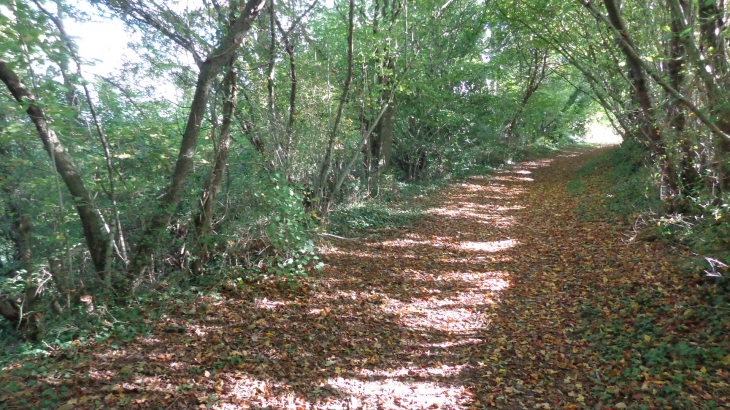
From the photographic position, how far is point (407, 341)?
5391 millimetres

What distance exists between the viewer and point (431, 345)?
5316 mm

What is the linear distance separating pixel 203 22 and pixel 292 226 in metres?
3.55

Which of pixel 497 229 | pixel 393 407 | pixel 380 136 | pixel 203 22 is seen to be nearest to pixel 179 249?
pixel 203 22

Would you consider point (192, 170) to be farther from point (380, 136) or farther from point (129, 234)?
point (380, 136)

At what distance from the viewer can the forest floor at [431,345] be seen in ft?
13.0

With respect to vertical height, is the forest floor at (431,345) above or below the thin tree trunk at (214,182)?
below

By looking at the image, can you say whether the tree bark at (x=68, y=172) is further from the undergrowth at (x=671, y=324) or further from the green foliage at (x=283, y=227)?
the undergrowth at (x=671, y=324)

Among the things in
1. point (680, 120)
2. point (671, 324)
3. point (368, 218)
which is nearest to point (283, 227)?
point (368, 218)

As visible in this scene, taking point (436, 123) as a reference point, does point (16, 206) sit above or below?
below

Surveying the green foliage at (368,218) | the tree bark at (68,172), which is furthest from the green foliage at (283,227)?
the green foliage at (368,218)

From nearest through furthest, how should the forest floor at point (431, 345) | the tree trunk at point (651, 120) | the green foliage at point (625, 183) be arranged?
the forest floor at point (431, 345) < the tree trunk at point (651, 120) < the green foliage at point (625, 183)

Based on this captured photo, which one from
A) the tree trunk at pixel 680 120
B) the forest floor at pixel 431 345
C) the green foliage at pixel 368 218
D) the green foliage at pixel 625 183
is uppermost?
the tree trunk at pixel 680 120

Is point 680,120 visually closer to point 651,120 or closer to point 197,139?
point 651,120

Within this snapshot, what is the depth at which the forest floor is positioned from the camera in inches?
156
